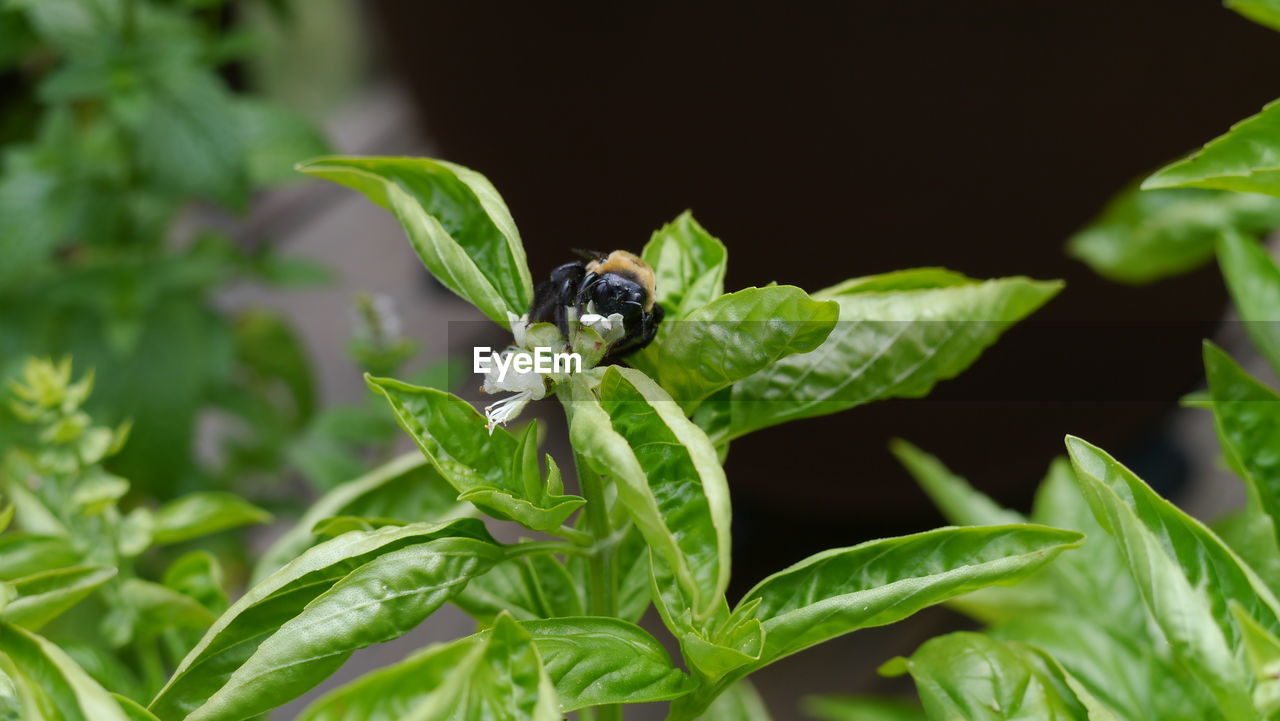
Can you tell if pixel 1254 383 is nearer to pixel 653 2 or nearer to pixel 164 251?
pixel 653 2

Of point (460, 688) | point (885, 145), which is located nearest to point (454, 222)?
point (460, 688)

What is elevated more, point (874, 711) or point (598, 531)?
point (598, 531)

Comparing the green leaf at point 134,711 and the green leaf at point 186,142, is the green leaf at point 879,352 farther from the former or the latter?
the green leaf at point 186,142

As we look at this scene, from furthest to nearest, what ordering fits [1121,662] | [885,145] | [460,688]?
[885,145]
[1121,662]
[460,688]

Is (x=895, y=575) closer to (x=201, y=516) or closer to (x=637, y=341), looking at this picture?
(x=637, y=341)

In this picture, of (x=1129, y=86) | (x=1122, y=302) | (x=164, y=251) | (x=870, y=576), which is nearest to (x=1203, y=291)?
(x=1122, y=302)

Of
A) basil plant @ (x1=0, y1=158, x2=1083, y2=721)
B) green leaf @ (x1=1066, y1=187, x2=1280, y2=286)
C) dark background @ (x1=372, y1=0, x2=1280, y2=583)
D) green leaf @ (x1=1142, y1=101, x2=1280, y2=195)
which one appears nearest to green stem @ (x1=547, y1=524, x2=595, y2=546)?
basil plant @ (x1=0, y1=158, x2=1083, y2=721)

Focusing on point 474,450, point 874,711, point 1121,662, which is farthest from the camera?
point 874,711

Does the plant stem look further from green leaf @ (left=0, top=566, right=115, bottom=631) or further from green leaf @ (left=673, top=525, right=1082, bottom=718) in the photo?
green leaf @ (left=0, top=566, right=115, bottom=631)
